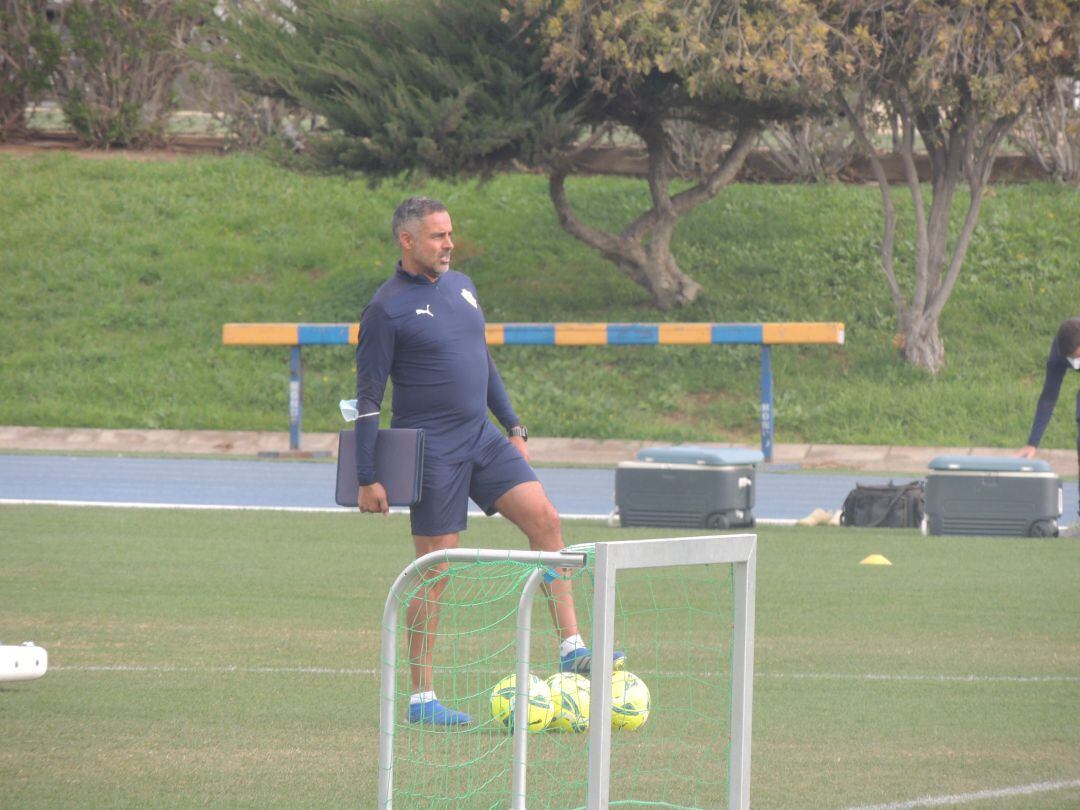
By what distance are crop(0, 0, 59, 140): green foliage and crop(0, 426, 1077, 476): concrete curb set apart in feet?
37.3

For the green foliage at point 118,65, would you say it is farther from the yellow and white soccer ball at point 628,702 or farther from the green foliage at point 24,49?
the yellow and white soccer ball at point 628,702

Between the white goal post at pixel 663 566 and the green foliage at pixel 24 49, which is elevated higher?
the green foliage at pixel 24 49

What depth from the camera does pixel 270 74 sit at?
25172 millimetres

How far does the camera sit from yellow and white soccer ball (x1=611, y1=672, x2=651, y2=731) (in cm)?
618

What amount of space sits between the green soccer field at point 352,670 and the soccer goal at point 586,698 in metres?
0.17

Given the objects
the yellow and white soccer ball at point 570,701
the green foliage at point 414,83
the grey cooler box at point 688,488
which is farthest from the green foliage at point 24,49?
the yellow and white soccer ball at point 570,701

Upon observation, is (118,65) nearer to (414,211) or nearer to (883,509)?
(883,509)

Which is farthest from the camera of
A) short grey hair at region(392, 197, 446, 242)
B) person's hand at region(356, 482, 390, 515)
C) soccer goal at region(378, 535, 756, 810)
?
short grey hair at region(392, 197, 446, 242)

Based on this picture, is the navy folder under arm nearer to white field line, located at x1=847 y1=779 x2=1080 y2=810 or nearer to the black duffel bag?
white field line, located at x1=847 y1=779 x2=1080 y2=810

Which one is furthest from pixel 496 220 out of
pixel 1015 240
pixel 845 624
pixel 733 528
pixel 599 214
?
pixel 845 624

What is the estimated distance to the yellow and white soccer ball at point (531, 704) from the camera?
601cm

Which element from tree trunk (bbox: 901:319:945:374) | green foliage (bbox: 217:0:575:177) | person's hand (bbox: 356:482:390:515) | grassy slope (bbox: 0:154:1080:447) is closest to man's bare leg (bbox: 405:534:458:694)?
person's hand (bbox: 356:482:390:515)

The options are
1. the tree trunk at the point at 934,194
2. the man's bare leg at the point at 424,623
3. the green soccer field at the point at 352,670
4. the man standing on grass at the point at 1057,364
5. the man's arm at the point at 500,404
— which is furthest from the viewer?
the tree trunk at the point at 934,194

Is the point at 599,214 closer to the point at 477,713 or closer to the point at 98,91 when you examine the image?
the point at 98,91
